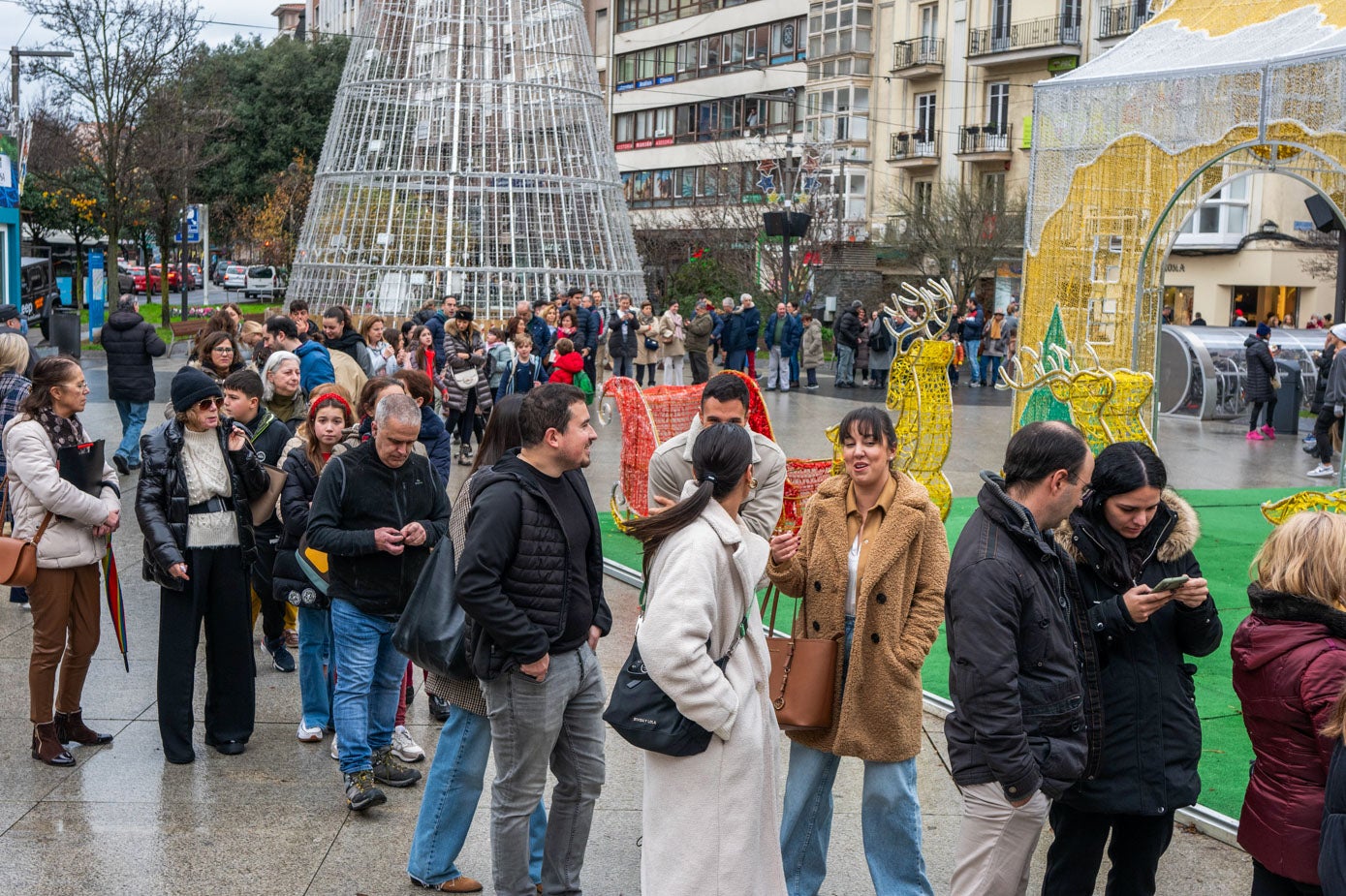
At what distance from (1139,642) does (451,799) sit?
2.38 meters

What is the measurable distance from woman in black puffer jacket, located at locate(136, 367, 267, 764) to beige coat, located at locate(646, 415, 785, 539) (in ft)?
6.07

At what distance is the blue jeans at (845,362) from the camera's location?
2641 centimetres

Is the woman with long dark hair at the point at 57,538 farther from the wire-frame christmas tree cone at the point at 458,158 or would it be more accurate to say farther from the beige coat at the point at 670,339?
the wire-frame christmas tree cone at the point at 458,158

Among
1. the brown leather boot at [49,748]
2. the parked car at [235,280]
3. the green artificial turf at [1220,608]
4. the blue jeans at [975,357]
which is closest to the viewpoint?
the brown leather boot at [49,748]

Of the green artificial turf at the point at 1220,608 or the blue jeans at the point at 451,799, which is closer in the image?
the blue jeans at the point at 451,799

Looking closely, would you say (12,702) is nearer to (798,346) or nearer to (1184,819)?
(1184,819)

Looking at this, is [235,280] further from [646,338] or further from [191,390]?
[191,390]

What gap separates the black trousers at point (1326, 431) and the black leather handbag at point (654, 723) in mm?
14108

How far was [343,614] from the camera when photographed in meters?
5.51

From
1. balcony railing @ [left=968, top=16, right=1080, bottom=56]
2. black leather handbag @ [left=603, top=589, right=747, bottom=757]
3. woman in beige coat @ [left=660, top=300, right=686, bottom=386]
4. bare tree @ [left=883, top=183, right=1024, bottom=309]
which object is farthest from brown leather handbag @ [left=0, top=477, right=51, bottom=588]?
balcony railing @ [left=968, top=16, right=1080, bottom=56]

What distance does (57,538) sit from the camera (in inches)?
237

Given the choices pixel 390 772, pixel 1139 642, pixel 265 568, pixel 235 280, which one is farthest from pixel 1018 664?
pixel 235 280

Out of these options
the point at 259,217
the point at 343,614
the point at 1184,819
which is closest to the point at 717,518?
the point at 343,614

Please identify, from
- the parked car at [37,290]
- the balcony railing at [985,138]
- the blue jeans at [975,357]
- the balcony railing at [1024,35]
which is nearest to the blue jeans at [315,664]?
the blue jeans at [975,357]
